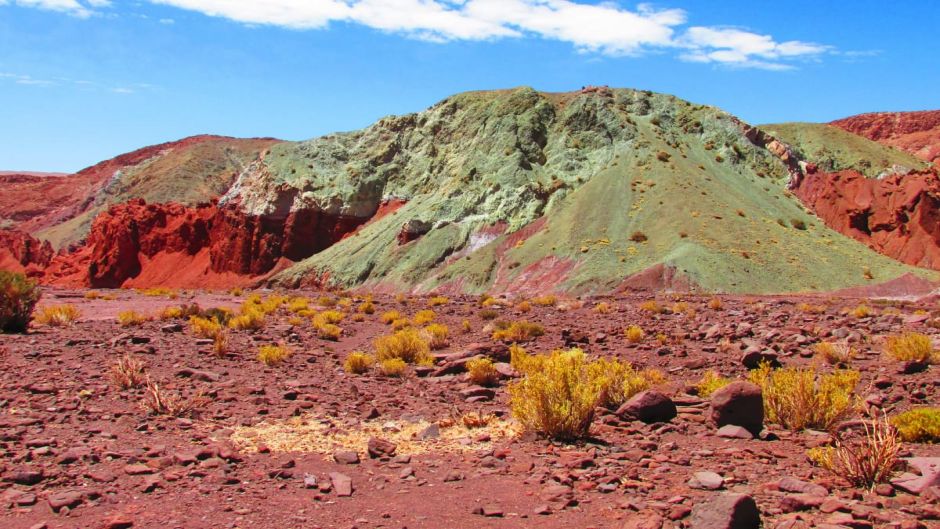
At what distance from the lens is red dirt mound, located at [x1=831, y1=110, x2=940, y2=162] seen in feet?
335

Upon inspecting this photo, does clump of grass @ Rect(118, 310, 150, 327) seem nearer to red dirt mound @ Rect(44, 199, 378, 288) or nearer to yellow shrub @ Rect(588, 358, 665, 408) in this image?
yellow shrub @ Rect(588, 358, 665, 408)

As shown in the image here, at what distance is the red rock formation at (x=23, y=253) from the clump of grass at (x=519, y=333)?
7895 cm

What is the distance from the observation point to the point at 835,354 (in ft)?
44.6

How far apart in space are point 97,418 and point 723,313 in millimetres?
19541

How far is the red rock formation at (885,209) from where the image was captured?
2142 inches

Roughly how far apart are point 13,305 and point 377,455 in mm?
14191

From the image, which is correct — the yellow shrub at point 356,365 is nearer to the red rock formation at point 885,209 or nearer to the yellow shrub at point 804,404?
the yellow shrub at point 804,404

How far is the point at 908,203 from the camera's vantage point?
5650cm

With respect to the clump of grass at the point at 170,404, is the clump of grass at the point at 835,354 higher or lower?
higher

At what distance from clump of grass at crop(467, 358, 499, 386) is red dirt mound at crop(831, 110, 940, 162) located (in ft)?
343

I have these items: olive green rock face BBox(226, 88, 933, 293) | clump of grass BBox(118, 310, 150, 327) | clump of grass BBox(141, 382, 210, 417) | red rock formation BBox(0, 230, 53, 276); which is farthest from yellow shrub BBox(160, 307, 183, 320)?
red rock formation BBox(0, 230, 53, 276)

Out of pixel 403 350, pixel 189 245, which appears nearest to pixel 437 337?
pixel 403 350

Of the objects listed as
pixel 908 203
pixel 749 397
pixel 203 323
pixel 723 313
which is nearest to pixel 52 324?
pixel 203 323

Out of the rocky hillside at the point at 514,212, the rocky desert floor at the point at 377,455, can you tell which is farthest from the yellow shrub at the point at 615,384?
the rocky hillside at the point at 514,212
